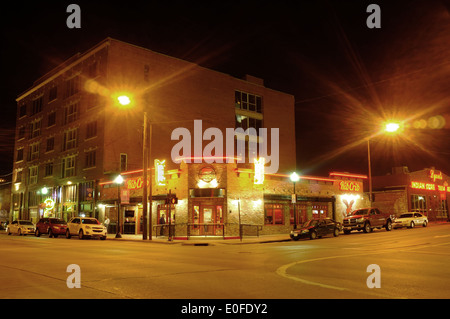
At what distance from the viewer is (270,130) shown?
54.8 metres

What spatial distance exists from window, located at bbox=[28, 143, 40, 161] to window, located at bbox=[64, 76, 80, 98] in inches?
408

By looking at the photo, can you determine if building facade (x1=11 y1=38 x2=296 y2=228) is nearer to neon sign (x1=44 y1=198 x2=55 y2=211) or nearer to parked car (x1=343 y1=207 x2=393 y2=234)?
neon sign (x1=44 y1=198 x2=55 y2=211)

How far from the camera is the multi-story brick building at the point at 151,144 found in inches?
1288

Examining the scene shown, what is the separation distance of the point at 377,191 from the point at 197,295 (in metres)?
43.4

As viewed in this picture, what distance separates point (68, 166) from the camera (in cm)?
4888

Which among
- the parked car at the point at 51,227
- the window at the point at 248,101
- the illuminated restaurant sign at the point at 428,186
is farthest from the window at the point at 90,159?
the illuminated restaurant sign at the point at 428,186

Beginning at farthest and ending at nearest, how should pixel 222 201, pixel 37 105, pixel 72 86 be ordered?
pixel 37 105 < pixel 72 86 < pixel 222 201

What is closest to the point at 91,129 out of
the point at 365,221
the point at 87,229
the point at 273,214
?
the point at 87,229

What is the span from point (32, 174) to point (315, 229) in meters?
43.0

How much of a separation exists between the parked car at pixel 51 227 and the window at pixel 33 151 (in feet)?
70.7

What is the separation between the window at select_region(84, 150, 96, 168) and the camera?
4378 cm

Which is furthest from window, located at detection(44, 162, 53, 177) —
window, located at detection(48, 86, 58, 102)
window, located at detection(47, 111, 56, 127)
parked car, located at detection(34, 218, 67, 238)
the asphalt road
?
the asphalt road

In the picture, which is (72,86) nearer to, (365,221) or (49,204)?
(49,204)
